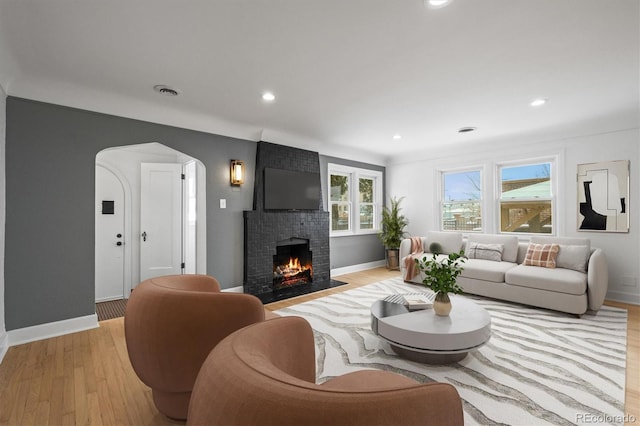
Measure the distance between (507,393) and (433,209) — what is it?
14.8ft

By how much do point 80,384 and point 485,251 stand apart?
16.7ft

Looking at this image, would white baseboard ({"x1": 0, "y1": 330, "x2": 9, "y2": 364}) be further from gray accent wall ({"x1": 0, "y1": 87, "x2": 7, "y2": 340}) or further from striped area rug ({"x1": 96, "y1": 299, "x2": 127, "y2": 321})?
striped area rug ({"x1": 96, "y1": 299, "x2": 127, "y2": 321})

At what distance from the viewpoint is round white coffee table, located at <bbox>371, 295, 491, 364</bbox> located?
224 centimetres

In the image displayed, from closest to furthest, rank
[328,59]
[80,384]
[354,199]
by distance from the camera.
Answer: [80,384]
[328,59]
[354,199]

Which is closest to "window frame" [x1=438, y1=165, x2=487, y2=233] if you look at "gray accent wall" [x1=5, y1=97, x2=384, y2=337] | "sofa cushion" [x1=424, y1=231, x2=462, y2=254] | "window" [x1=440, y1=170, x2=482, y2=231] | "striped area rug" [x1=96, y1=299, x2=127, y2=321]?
"window" [x1=440, y1=170, x2=482, y2=231]

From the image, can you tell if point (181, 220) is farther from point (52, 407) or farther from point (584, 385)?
point (584, 385)

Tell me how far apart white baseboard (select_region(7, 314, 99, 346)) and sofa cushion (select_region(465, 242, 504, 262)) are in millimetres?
5241

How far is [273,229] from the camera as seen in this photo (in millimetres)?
4727

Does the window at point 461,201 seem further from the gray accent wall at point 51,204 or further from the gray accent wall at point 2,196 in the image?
the gray accent wall at point 2,196

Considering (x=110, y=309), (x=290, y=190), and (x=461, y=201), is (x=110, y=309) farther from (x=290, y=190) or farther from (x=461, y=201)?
(x=461, y=201)

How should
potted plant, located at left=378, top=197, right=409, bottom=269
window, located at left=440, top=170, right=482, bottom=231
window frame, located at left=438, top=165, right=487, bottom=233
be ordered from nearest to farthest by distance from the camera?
window frame, located at left=438, top=165, right=487, bottom=233
window, located at left=440, top=170, right=482, bottom=231
potted plant, located at left=378, top=197, right=409, bottom=269

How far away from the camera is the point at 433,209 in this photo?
20.3 feet

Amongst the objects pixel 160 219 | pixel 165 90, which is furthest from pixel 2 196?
pixel 160 219

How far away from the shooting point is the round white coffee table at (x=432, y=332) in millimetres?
2244
